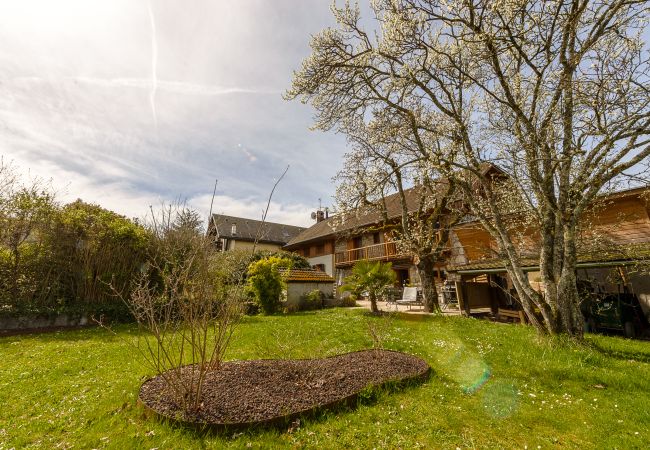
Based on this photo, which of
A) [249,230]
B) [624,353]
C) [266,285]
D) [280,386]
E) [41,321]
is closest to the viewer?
[280,386]

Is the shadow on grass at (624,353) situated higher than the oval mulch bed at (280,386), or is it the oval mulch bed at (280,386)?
the oval mulch bed at (280,386)

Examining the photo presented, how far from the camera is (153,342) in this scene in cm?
831

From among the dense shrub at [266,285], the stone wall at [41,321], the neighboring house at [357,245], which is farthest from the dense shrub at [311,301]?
the stone wall at [41,321]

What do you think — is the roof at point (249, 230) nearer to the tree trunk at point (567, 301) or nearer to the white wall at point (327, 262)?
the white wall at point (327, 262)

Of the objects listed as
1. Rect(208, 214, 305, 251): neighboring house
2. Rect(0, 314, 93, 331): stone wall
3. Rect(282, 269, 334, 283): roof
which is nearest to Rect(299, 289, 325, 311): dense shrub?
Rect(282, 269, 334, 283): roof

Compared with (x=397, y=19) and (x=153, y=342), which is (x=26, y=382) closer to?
(x=153, y=342)

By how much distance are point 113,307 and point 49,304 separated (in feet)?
7.12

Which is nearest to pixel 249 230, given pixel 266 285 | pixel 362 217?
pixel 362 217

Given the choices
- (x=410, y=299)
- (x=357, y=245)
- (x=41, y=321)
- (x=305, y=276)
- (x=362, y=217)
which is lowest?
(x=410, y=299)

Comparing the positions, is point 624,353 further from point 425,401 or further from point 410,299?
point 410,299

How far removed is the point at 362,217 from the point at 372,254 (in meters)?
3.47

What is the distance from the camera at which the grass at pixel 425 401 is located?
330cm

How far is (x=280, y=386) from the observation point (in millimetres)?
4410

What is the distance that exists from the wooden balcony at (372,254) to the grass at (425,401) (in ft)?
43.2
